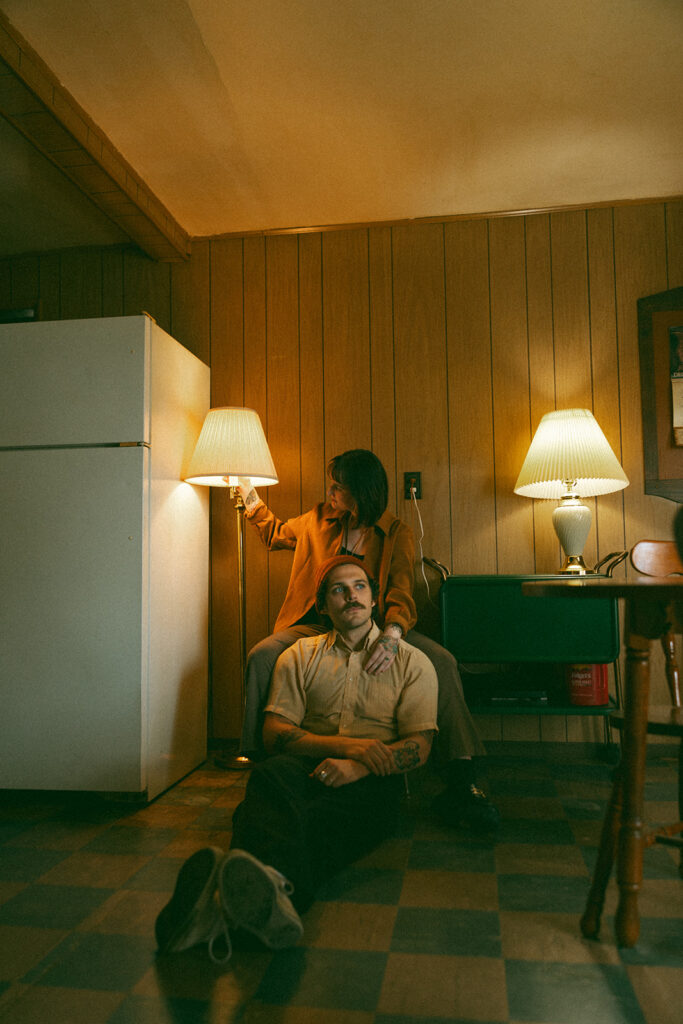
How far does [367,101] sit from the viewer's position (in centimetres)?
232

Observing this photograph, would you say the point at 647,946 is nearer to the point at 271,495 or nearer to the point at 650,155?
the point at 271,495

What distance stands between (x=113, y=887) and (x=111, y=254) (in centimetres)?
273

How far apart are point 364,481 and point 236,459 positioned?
1.67 feet

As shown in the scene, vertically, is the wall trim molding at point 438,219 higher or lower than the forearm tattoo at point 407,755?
higher

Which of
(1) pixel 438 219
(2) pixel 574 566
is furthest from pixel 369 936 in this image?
(1) pixel 438 219

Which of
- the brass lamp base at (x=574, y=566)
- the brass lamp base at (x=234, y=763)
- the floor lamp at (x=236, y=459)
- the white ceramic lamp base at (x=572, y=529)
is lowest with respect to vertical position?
the brass lamp base at (x=234, y=763)

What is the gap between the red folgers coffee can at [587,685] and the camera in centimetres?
254

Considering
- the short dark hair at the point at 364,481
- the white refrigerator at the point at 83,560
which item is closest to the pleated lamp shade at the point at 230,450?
the white refrigerator at the point at 83,560

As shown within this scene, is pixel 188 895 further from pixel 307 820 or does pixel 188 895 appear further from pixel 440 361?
pixel 440 361

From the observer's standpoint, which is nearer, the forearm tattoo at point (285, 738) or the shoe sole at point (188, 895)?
the shoe sole at point (188, 895)

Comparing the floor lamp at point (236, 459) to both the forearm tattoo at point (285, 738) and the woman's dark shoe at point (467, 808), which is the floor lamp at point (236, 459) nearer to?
the forearm tattoo at point (285, 738)

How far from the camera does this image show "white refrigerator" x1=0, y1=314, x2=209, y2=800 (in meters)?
2.26

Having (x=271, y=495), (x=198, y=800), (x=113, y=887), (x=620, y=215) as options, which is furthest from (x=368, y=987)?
(x=620, y=215)

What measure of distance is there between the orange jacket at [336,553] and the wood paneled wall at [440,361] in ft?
1.06
